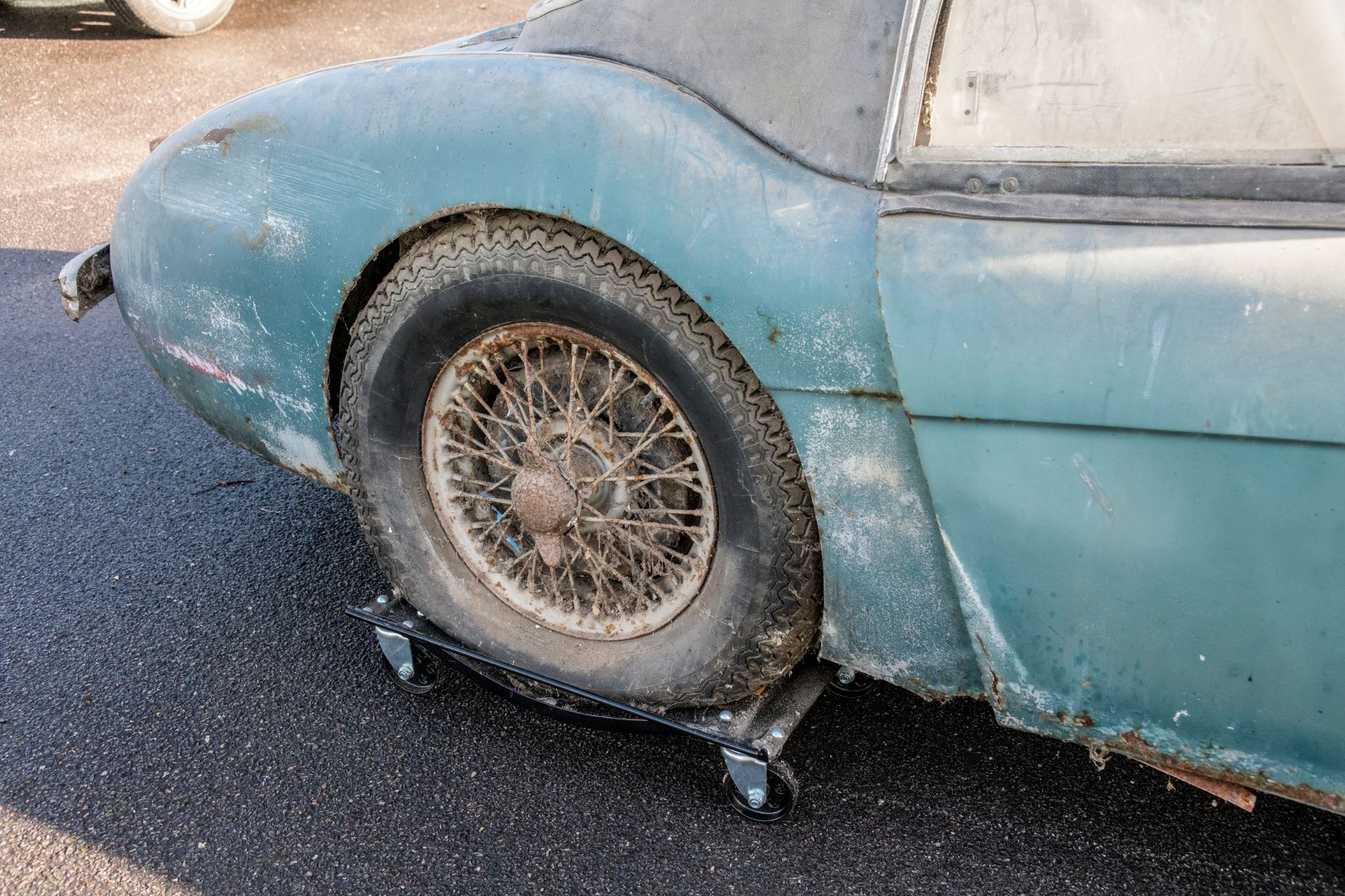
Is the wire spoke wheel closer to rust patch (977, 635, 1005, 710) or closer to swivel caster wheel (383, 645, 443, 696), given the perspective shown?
swivel caster wheel (383, 645, 443, 696)

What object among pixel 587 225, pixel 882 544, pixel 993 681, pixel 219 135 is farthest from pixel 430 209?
pixel 993 681

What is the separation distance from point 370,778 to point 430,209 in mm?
1105

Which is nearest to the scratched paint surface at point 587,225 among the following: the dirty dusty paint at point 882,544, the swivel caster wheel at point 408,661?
the dirty dusty paint at point 882,544

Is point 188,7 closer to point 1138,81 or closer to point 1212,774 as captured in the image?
point 1138,81

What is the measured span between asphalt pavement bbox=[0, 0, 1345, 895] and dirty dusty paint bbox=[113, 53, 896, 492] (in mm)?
500

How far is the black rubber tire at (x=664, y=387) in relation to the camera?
→ 1697mm

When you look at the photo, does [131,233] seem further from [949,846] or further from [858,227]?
[949,846]

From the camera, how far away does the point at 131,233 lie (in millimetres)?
2307

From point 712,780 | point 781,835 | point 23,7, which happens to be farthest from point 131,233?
point 23,7

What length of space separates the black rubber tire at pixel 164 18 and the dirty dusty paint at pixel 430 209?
4.42 meters

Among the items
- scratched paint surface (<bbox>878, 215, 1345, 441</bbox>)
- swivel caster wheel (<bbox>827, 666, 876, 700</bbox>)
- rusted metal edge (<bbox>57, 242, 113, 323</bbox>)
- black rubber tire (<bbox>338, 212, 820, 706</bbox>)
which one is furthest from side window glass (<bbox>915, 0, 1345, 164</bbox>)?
rusted metal edge (<bbox>57, 242, 113, 323</bbox>)

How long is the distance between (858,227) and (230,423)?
1.55 metres

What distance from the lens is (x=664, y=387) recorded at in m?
1.77

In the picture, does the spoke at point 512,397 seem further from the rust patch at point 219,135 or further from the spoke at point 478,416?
the rust patch at point 219,135
